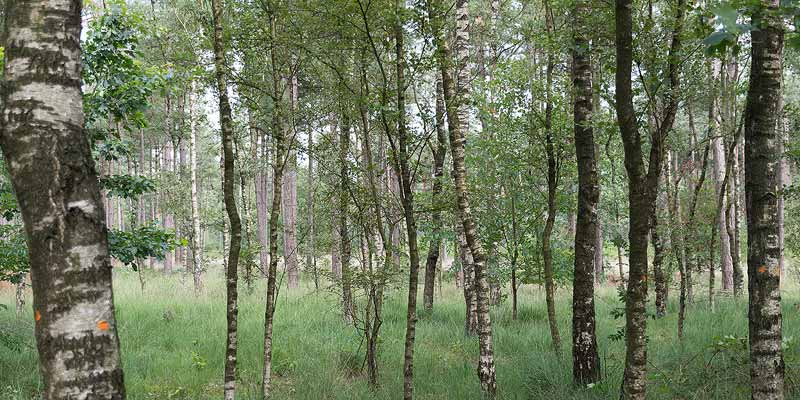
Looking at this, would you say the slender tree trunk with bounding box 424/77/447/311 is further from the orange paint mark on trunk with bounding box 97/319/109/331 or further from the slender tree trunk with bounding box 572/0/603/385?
the orange paint mark on trunk with bounding box 97/319/109/331

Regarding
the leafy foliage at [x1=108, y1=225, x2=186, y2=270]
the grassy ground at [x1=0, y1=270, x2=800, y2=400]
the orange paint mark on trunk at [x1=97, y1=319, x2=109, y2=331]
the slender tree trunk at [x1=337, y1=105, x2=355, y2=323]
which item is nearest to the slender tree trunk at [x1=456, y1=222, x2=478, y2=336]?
the grassy ground at [x1=0, y1=270, x2=800, y2=400]

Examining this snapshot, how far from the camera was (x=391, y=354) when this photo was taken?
9180 millimetres

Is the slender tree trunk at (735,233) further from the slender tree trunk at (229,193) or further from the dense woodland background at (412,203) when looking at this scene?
the slender tree trunk at (229,193)

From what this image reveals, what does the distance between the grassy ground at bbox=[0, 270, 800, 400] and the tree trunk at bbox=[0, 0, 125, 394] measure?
4.86m

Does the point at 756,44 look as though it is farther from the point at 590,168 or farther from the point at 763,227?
the point at 590,168

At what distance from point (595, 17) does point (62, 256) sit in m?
6.47

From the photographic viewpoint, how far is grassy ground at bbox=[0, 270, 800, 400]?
6.51 m

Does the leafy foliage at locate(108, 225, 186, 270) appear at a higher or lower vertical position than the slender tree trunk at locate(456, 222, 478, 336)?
higher

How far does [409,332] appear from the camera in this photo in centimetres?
626

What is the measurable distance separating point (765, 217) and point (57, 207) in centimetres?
486

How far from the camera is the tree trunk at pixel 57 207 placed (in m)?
2.16

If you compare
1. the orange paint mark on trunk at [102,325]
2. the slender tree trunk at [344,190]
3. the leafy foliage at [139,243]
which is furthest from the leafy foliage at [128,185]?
the orange paint mark on trunk at [102,325]

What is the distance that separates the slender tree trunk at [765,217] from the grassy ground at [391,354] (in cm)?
102

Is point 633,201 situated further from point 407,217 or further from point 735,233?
point 735,233
